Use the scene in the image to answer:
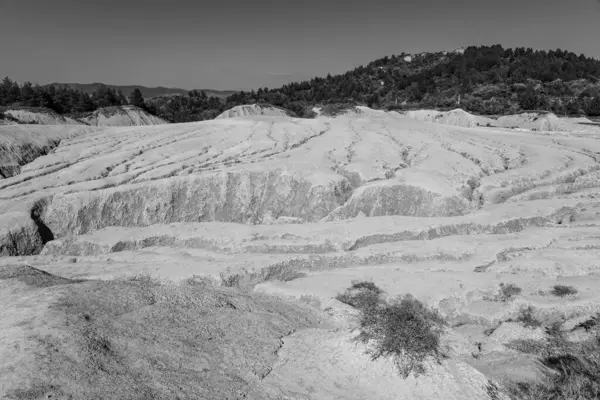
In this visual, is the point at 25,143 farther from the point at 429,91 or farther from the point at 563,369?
the point at 429,91

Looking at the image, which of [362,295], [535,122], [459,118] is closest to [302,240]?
[362,295]

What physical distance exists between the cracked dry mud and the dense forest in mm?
55424

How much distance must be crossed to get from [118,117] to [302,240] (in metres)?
72.5

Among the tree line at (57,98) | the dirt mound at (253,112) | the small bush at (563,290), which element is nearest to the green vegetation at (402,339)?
the small bush at (563,290)

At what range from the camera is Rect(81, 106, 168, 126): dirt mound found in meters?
80.2

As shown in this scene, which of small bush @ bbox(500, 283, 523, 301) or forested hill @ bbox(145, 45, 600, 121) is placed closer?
small bush @ bbox(500, 283, 523, 301)

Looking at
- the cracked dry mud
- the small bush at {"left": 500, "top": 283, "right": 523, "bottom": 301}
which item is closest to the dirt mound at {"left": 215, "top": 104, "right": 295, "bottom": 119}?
the cracked dry mud

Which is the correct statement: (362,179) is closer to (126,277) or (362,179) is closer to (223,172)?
(223,172)

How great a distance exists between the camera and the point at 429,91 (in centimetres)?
13338

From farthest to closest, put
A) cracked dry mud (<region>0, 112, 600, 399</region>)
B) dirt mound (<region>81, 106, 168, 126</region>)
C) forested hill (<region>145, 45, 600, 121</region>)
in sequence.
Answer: forested hill (<region>145, 45, 600, 121</region>), dirt mound (<region>81, 106, 168, 126</region>), cracked dry mud (<region>0, 112, 600, 399</region>)

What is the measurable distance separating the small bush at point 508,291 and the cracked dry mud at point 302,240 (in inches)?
9.3

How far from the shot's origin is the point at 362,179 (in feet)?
105

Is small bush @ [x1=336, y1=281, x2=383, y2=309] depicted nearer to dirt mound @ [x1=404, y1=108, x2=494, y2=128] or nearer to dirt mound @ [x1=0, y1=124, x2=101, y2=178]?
dirt mound @ [x1=0, y1=124, x2=101, y2=178]

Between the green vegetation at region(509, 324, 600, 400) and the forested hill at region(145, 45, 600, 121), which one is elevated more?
the forested hill at region(145, 45, 600, 121)
